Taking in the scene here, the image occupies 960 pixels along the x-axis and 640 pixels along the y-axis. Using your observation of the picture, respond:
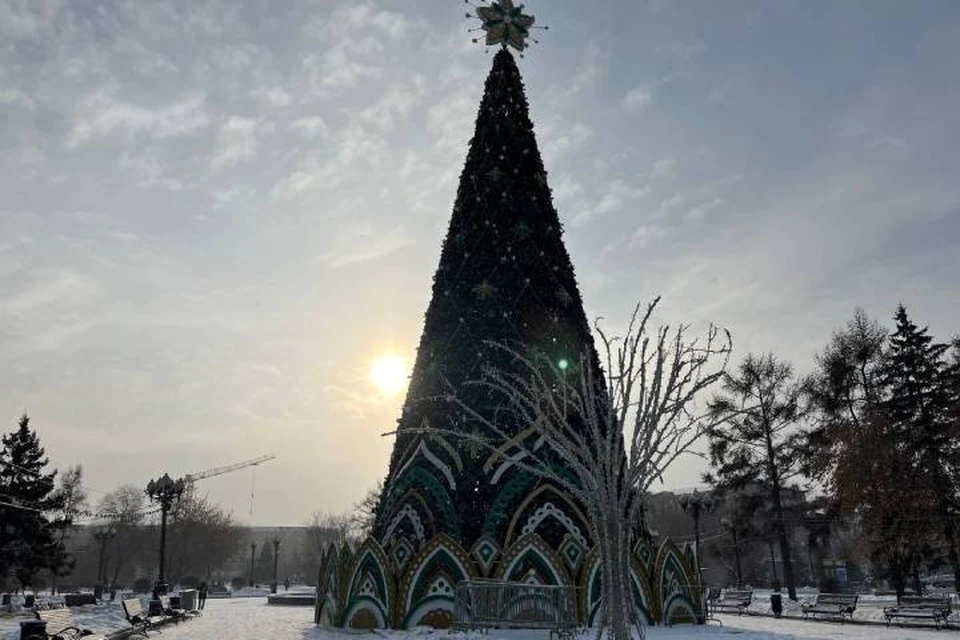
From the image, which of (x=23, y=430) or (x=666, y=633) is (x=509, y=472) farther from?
(x=23, y=430)

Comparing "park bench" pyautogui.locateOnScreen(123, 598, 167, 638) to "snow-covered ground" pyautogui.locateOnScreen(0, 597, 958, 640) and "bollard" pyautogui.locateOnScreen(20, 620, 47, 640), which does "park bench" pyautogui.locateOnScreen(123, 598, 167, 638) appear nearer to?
"snow-covered ground" pyautogui.locateOnScreen(0, 597, 958, 640)

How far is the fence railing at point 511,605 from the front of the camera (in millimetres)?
13508

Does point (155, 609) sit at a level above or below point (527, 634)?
below

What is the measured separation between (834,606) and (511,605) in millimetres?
16760

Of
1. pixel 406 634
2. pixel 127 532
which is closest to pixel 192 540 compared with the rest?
pixel 127 532

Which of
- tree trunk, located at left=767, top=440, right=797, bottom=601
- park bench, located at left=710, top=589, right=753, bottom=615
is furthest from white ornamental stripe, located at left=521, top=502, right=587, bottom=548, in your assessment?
tree trunk, located at left=767, top=440, right=797, bottom=601

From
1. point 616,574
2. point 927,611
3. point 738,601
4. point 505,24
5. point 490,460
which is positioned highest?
point 505,24

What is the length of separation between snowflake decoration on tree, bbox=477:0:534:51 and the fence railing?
15154 mm

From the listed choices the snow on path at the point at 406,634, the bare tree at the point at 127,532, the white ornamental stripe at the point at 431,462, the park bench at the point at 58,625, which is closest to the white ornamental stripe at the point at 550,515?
the white ornamental stripe at the point at 431,462

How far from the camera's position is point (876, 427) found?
→ 27891 millimetres

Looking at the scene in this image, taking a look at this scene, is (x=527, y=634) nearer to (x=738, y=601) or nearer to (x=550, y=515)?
(x=550, y=515)

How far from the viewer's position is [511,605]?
547 inches

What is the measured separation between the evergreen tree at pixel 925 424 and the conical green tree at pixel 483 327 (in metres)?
16.3

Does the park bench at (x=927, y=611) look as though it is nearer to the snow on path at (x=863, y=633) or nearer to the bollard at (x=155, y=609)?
the snow on path at (x=863, y=633)
